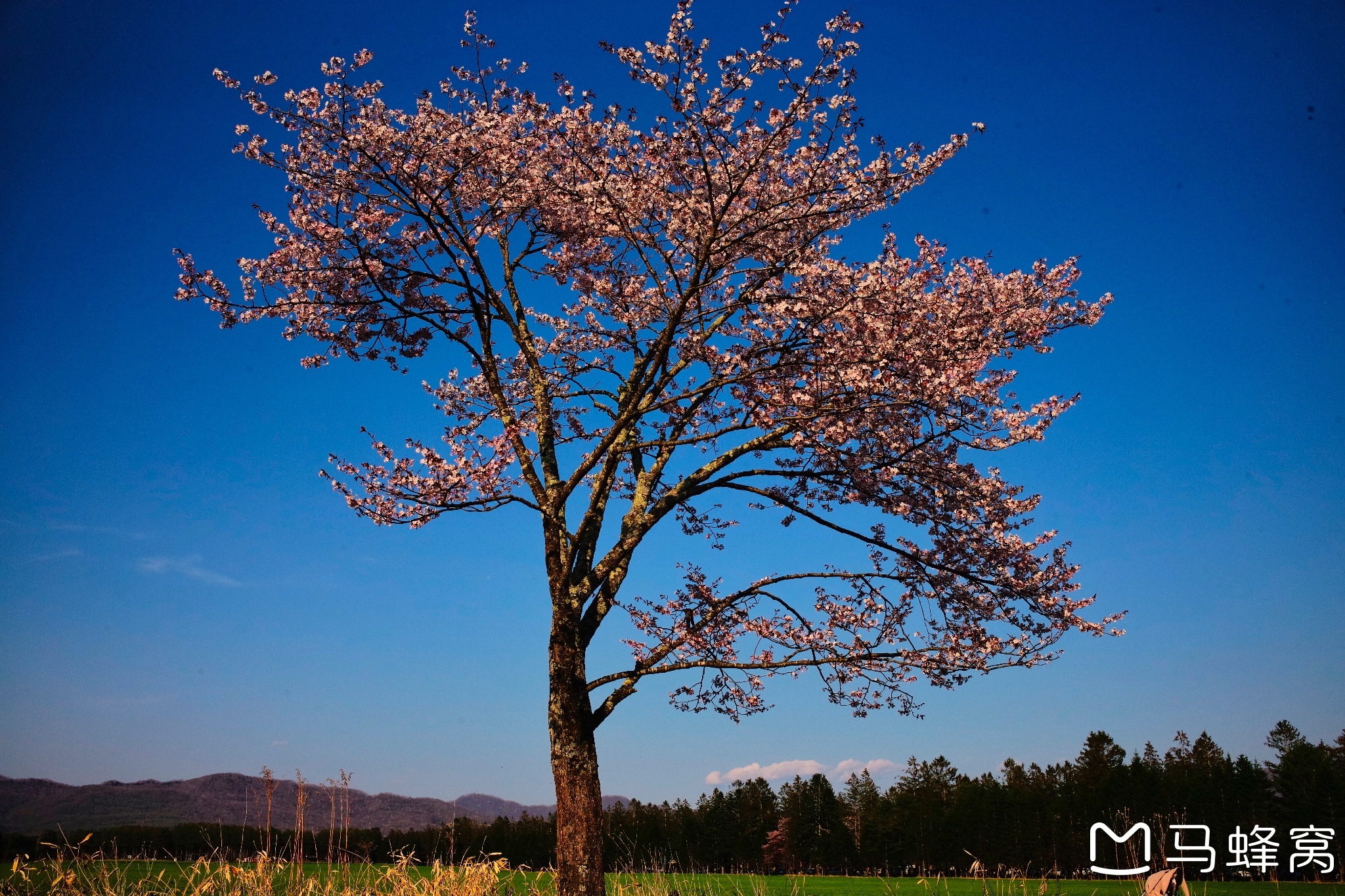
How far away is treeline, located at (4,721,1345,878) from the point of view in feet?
125

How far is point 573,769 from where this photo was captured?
392 inches

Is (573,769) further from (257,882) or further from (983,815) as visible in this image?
(983,815)

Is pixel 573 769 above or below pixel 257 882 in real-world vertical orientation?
above

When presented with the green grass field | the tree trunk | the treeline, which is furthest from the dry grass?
the treeline

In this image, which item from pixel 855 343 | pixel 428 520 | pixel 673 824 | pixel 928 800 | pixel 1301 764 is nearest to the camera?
pixel 855 343

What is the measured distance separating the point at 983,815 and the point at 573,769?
38660mm

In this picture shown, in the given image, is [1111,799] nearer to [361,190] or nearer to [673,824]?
[673,824]

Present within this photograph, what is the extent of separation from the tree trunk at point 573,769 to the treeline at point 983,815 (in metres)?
23.3

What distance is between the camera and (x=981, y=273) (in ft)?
38.0

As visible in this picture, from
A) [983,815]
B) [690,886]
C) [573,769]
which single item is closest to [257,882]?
[573,769]

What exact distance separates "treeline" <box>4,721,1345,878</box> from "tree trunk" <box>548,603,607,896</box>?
23.3 m

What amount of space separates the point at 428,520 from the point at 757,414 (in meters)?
4.62

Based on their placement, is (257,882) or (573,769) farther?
(573,769)

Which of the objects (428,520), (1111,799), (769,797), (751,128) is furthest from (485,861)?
(769,797)
